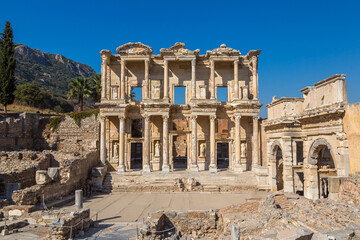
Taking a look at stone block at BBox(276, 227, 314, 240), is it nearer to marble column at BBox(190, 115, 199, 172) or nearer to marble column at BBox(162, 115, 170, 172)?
marble column at BBox(190, 115, 199, 172)

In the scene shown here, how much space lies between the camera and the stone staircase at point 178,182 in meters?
20.9

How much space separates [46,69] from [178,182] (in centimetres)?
8854

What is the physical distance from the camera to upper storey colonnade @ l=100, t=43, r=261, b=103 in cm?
2453

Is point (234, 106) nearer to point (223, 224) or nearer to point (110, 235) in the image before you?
point (223, 224)

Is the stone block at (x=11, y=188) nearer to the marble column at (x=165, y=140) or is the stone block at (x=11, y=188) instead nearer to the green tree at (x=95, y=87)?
the marble column at (x=165, y=140)

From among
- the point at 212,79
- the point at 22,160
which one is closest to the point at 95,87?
the point at 22,160

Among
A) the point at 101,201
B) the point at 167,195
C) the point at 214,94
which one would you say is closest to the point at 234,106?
the point at 214,94

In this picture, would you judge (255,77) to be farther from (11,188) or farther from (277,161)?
(11,188)

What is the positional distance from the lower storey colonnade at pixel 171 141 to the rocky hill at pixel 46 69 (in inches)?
1992

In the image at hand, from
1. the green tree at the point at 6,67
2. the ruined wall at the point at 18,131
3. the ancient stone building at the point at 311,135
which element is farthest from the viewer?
the green tree at the point at 6,67

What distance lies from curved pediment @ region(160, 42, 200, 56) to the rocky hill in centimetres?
5271

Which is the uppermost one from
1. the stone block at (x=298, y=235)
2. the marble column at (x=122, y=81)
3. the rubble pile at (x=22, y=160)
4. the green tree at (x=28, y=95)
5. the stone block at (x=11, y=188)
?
the green tree at (x=28, y=95)

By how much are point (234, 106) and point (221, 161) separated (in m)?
11.6

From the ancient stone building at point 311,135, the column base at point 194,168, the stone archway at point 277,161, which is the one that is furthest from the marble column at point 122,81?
the stone archway at point 277,161
